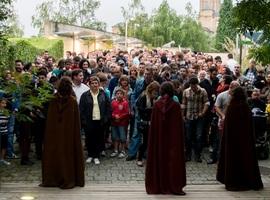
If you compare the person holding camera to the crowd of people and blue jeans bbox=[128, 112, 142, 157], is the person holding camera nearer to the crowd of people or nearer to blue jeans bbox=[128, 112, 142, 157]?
the crowd of people

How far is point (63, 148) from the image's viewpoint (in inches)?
384

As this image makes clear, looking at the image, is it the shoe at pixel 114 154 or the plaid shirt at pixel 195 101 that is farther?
the shoe at pixel 114 154

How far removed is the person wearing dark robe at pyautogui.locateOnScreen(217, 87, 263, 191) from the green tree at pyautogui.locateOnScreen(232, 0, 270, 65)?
1.72m

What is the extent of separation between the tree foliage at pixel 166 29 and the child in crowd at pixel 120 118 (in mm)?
54463

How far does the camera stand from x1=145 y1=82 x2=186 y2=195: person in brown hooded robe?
941 cm

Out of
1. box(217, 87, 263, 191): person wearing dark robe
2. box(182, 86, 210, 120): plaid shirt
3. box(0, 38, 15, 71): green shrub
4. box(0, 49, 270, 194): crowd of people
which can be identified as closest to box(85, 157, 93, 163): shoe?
box(0, 49, 270, 194): crowd of people

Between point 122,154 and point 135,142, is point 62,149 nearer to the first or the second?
point 135,142

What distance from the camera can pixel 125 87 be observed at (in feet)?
42.3

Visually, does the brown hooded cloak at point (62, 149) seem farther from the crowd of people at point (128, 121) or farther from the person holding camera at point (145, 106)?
the person holding camera at point (145, 106)

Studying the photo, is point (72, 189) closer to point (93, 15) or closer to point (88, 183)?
point (88, 183)

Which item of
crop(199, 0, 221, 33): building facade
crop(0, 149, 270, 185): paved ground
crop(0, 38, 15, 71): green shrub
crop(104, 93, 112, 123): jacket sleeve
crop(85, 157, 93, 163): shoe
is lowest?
crop(0, 149, 270, 185): paved ground

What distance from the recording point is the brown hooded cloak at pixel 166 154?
9.41 metres

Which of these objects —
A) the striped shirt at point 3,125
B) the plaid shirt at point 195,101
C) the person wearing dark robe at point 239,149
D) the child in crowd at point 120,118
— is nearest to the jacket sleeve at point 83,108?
the child in crowd at point 120,118

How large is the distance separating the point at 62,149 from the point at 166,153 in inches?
70.1
